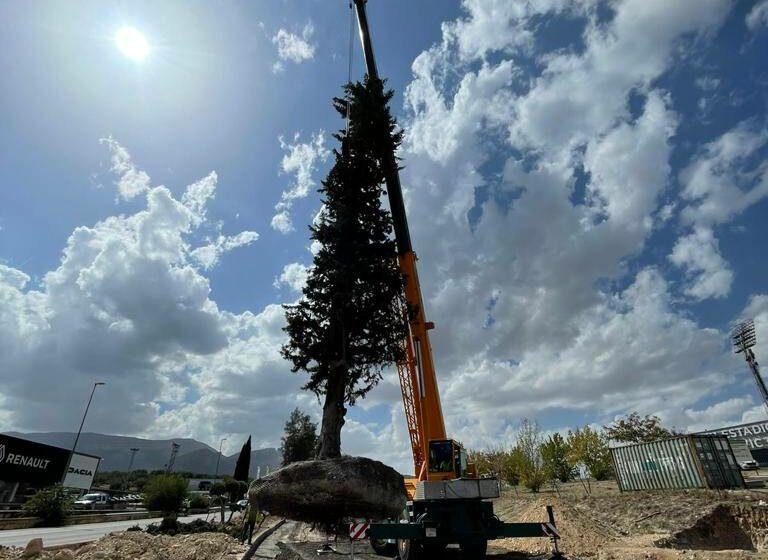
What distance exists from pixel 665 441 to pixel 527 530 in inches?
709

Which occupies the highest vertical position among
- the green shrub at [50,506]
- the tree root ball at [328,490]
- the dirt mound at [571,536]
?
the green shrub at [50,506]

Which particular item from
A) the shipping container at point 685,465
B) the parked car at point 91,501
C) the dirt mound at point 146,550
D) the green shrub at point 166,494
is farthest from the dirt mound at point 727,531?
the parked car at point 91,501

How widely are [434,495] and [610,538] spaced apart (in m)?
10.3

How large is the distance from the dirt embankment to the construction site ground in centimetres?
3

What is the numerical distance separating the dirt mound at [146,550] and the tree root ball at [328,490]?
7090 mm

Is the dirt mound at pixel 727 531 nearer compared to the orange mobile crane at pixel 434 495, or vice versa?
the orange mobile crane at pixel 434 495

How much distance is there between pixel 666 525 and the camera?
1697cm

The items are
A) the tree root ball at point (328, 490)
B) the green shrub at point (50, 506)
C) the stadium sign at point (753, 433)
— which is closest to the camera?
the tree root ball at point (328, 490)

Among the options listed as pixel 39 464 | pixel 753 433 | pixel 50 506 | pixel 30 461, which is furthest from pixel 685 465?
pixel 753 433

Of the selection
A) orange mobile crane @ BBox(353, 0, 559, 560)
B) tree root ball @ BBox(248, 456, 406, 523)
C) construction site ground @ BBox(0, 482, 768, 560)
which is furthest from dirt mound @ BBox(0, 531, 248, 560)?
tree root ball @ BBox(248, 456, 406, 523)

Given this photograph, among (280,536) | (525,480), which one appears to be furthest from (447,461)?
→ (525,480)

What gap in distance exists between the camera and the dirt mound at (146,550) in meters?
12.3

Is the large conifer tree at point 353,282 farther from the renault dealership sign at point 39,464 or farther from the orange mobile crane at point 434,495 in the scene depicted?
the renault dealership sign at point 39,464

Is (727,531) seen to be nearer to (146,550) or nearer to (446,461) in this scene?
(446,461)
